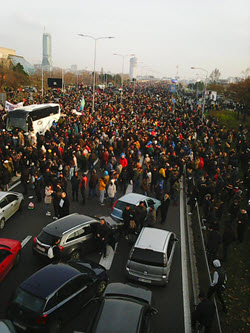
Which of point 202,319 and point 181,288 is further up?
point 202,319

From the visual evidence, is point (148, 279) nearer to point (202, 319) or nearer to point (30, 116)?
point (202, 319)

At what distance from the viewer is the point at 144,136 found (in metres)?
23.4

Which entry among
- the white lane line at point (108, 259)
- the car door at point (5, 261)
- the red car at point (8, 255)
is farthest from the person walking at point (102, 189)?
the car door at point (5, 261)

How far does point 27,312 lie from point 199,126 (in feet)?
87.3

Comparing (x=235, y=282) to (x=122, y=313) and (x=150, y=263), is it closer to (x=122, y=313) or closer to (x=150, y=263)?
(x=150, y=263)

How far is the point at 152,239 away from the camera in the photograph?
32.6ft

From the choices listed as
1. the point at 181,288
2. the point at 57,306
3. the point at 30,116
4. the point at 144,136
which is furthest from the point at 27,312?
the point at 30,116

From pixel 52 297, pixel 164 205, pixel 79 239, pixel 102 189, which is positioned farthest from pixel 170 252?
pixel 102 189

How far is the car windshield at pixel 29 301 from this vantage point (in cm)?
691

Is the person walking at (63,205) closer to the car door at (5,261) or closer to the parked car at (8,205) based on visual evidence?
the parked car at (8,205)

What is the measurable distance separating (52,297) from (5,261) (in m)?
2.64

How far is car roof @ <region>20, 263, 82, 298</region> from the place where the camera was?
7168 mm

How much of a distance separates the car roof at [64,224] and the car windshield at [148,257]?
87.9 inches

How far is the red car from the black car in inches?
70.2
